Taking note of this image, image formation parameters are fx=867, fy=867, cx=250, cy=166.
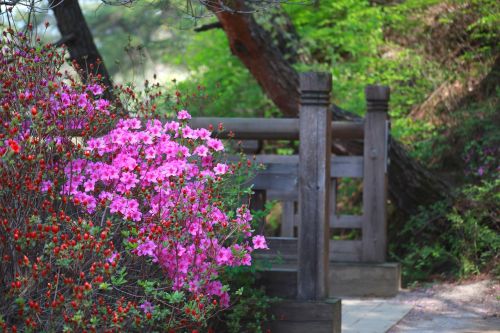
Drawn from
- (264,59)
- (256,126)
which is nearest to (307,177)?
(256,126)

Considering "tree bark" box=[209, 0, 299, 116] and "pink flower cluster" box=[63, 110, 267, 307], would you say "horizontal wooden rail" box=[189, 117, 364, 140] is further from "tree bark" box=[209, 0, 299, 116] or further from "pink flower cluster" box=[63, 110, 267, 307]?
"pink flower cluster" box=[63, 110, 267, 307]

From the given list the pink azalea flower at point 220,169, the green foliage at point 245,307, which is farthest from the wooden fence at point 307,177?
the pink azalea flower at point 220,169

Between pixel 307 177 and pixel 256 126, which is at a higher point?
pixel 256 126

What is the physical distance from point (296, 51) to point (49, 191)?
708 cm

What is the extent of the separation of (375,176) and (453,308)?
141cm

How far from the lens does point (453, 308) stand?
6.96 m

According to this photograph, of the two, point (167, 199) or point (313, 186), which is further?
point (313, 186)

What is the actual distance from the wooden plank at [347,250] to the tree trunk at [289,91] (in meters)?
1.36

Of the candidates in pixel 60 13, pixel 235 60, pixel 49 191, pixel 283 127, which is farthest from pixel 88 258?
pixel 235 60

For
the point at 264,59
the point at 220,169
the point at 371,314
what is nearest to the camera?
the point at 220,169

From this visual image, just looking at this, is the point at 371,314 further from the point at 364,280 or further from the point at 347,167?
the point at 347,167

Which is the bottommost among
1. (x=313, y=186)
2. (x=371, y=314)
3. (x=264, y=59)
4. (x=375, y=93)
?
(x=371, y=314)

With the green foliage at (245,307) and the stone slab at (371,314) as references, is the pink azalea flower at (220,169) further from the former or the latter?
the stone slab at (371,314)

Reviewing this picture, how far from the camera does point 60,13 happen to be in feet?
25.6
